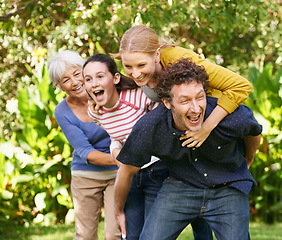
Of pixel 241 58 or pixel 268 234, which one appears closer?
pixel 268 234

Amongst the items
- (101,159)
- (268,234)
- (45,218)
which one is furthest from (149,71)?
(45,218)

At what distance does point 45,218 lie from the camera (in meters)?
6.04

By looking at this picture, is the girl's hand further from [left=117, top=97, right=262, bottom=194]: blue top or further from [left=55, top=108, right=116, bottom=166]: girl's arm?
[left=55, top=108, right=116, bottom=166]: girl's arm

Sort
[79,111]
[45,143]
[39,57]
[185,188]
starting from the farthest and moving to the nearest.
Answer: [39,57] → [45,143] → [79,111] → [185,188]

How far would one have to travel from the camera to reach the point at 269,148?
6.11 meters

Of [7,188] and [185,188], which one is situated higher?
[185,188]

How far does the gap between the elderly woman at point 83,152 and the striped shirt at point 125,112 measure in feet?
1.24

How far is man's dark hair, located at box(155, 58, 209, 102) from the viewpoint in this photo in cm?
243

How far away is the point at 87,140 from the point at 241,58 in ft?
21.1

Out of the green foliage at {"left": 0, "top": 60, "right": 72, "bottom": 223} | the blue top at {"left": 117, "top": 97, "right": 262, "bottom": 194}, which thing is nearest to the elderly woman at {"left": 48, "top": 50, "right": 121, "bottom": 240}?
the blue top at {"left": 117, "top": 97, "right": 262, "bottom": 194}

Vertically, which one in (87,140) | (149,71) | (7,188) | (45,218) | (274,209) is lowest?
(274,209)

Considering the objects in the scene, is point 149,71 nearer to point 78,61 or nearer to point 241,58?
point 78,61

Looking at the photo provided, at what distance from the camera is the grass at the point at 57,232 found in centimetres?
520

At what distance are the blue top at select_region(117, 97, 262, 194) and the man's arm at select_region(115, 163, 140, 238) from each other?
0.35 ft
